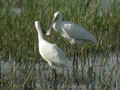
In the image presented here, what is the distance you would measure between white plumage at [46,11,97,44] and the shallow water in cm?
40

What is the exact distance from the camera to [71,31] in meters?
7.51

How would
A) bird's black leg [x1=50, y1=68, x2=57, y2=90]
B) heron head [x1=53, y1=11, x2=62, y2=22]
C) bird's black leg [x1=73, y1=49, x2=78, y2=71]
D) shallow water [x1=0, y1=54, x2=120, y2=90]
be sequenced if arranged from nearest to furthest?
shallow water [x1=0, y1=54, x2=120, y2=90] → bird's black leg [x1=50, y1=68, x2=57, y2=90] → bird's black leg [x1=73, y1=49, x2=78, y2=71] → heron head [x1=53, y1=11, x2=62, y2=22]

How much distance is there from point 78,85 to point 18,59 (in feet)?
3.04

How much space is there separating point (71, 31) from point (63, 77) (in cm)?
114

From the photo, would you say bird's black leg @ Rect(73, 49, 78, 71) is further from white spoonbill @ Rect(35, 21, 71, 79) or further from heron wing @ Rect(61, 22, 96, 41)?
white spoonbill @ Rect(35, 21, 71, 79)

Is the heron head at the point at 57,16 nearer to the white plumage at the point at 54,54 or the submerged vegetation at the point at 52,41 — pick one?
the submerged vegetation at the point at 52,41

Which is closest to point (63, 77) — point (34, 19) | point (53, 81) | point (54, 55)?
point (53, 81)

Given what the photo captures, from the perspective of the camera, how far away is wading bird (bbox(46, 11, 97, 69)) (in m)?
7.21

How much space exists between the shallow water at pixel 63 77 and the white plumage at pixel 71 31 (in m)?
0.40

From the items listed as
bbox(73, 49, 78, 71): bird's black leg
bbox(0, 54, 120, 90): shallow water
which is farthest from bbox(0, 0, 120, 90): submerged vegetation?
bbox(73, 49, 78, 71): bird's black leg

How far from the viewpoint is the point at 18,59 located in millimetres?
6488

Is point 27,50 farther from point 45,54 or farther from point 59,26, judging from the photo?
point 45,54

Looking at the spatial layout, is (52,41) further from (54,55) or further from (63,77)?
(54,55)

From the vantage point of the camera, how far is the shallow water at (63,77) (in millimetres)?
5766
